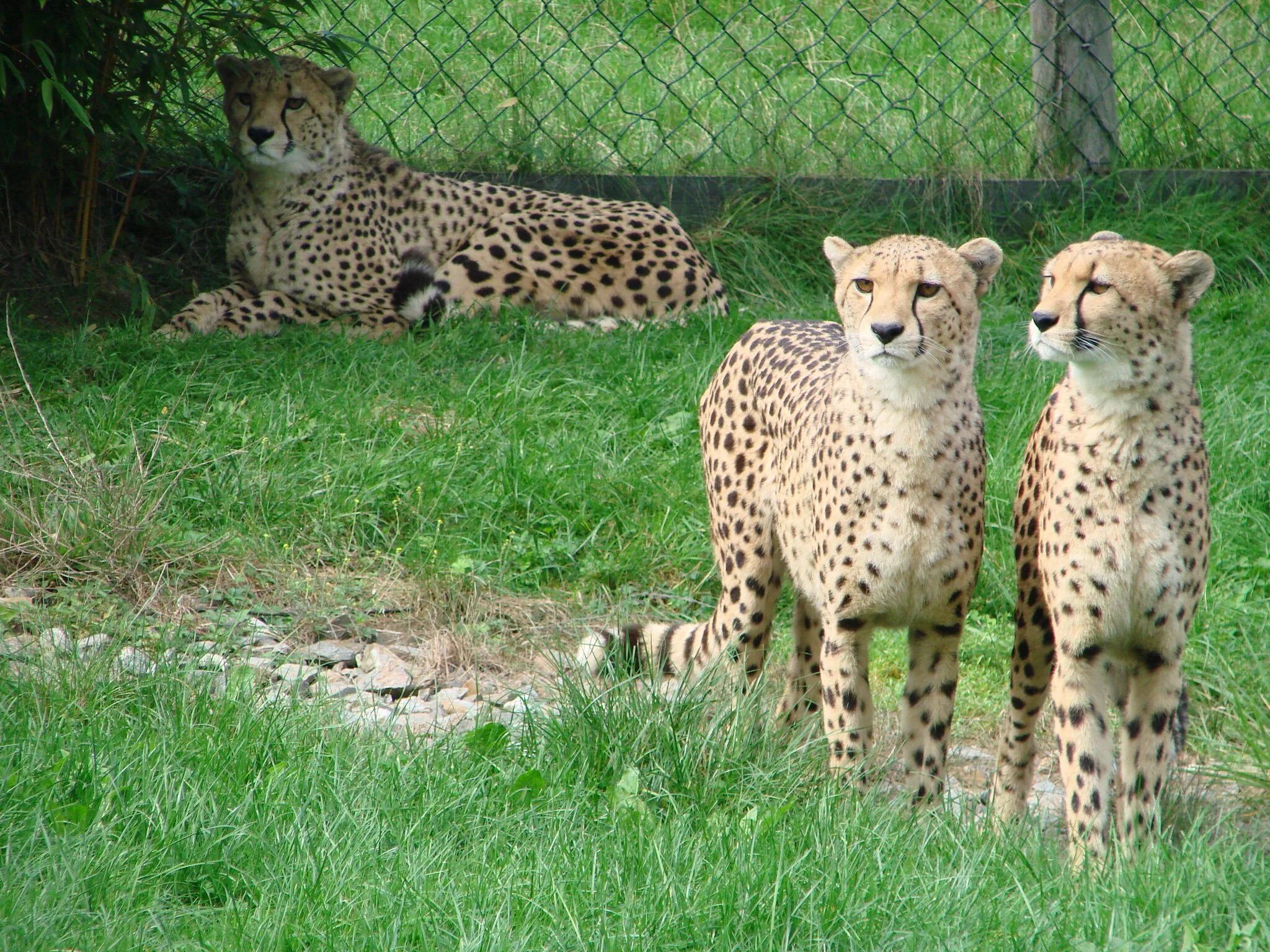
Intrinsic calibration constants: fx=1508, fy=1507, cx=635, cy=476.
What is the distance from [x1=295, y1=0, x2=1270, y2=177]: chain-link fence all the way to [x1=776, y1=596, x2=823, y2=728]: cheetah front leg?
3091 mm

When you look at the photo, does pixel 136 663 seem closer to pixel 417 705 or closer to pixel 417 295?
pixel 417 705

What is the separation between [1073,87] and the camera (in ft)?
19.7

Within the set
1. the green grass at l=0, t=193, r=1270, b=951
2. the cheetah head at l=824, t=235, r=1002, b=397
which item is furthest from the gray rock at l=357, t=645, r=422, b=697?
the cheetah head at l=824, t=235, r=1002, b=397

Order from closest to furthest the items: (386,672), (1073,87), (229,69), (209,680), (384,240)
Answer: (209,680)
(386,672)
(229,69)
(384,240)
(1073,87)

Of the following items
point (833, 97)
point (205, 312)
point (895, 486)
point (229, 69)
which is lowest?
point (205, 312)

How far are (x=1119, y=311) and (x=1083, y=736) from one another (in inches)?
29.5

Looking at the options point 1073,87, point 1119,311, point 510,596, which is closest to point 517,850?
point 1119,311

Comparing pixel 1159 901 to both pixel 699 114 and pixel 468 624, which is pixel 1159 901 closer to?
pixel 468 624

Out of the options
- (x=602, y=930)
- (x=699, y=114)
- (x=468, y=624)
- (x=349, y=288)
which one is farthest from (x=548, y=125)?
(x=602, y=930)

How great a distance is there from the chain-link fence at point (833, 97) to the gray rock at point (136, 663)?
358cm

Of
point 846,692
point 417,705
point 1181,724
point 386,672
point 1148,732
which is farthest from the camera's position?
point 386,672

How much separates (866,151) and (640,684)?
363 cm

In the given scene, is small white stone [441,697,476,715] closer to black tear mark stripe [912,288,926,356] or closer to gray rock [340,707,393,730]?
gray rock [340,707,393,730]

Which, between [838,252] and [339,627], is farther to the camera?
[339,627]
